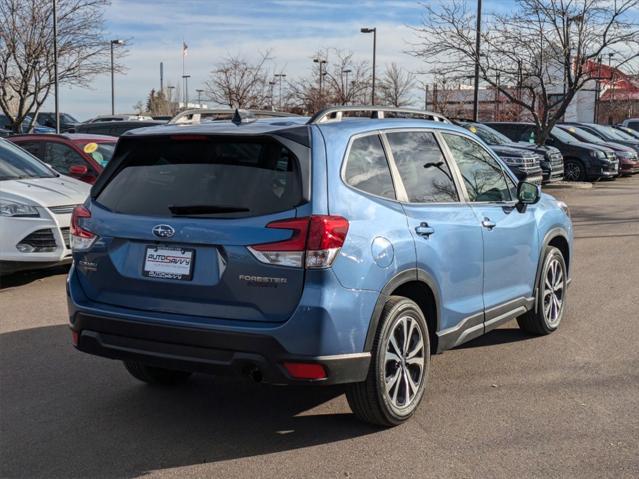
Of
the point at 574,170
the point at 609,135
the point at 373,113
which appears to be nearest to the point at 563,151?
the point at 574,170

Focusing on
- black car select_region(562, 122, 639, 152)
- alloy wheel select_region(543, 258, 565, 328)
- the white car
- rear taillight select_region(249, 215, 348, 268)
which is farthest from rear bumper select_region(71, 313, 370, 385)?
black car select_region(562, 122, 639, 152)

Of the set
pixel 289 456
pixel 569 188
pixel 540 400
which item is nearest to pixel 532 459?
pixel 540 400

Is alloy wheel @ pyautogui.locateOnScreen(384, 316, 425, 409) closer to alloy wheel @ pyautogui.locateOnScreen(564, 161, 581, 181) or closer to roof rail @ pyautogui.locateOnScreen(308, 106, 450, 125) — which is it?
roof rail @ pyautogui.locateOnScreen(308, 106, 450, 125)

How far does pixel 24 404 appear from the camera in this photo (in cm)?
473

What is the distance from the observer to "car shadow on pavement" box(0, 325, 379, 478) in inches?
156

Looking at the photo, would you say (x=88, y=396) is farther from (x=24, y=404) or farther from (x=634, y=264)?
(x=634, y=264)

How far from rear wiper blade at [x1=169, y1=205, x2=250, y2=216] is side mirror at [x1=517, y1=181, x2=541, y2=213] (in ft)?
8.64

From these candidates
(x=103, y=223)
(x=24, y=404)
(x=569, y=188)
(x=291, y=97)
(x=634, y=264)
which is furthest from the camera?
(x=291, y=97)

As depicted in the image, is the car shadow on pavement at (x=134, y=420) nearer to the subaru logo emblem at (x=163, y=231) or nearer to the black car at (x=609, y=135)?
the subaru logo emblem at (x=163, y=231)

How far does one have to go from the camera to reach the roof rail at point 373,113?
4.40m

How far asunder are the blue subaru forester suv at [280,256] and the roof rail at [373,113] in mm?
25

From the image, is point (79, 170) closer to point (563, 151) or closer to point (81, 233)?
point (81, 233)

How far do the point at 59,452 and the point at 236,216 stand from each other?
5.11ft

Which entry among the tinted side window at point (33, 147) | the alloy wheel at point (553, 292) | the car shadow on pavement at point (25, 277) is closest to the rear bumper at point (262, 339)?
the alloy wheel at point (553, 292)
